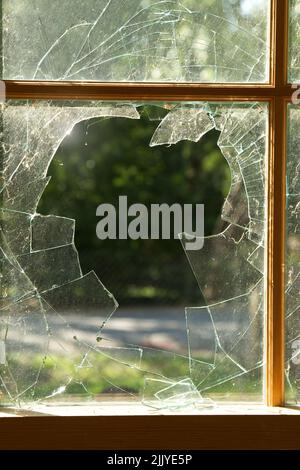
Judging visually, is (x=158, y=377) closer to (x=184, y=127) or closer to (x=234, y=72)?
(x=184, y=127)

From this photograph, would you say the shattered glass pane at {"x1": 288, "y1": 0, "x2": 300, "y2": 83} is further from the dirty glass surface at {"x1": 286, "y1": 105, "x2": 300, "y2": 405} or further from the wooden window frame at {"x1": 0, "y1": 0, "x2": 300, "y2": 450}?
the dirty glass surface at {"x1": 286, "y1": 105, "x2": 300, "y2": 405}

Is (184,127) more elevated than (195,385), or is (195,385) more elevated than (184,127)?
(184,127)

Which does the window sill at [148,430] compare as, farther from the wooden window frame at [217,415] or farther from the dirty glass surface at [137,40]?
the dirty glass surface at [137,40]

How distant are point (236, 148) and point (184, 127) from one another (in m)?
0.13

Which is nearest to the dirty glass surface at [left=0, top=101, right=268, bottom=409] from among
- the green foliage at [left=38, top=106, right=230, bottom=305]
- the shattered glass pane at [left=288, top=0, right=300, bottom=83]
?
the green foliage at [left=38, top=106, right=230, bottom=305]

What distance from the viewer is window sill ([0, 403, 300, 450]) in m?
1.61

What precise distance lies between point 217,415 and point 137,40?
847mm

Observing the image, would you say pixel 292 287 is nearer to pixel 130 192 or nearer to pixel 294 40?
pixel 130 192

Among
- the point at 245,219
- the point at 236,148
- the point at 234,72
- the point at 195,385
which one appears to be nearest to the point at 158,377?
the point at 195,385

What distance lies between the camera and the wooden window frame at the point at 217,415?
1.61m

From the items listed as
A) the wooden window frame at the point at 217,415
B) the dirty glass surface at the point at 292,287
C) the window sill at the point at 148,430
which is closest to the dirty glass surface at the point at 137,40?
the wooden window frame at the point at 217,415

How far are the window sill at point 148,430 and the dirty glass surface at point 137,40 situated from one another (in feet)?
2.43
